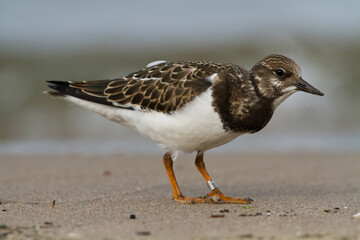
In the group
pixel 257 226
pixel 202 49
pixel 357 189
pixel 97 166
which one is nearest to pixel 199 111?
pixel 257 226

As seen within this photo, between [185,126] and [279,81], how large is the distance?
3.01 feet

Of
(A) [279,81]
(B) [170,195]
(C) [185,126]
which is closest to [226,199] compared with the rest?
(B) [170,195]

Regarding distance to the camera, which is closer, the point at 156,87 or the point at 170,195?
the point at 156,87

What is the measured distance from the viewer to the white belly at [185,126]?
179 inches

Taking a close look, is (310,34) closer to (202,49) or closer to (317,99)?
(202,49)

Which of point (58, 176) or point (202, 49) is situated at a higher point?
point (202, 49)

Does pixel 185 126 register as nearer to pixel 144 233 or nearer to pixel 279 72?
pixel 279 72

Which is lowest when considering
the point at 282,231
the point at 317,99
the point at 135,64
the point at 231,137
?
the point at 282,231

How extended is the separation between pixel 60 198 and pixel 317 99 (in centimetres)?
817

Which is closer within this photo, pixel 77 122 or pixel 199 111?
pixel 199 111

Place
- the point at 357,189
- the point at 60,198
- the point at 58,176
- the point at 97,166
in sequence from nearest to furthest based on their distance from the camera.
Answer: the point at 60,198
the point at 357,189
the point at 58,176
the point at 97,166

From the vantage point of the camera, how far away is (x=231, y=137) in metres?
4.75

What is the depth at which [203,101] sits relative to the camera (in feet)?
15.0

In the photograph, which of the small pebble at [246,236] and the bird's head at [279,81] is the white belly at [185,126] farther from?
the small pebble at [246,236]
